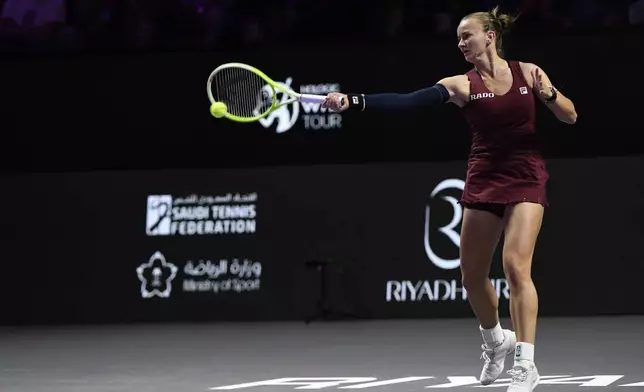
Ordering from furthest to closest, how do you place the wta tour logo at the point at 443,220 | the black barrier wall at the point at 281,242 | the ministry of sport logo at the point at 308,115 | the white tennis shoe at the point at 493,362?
the ministry of sport logo at the point at 308,115 → the wta tour logo at the point at 443,220 → the black barrier wall at the point at 281,242 → the white tennis shoe at the point at 493,362

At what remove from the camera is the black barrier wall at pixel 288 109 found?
11.7 meters

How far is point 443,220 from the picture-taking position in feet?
39.3

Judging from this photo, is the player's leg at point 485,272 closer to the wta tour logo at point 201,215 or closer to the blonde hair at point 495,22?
the blonde hair at point 495,22

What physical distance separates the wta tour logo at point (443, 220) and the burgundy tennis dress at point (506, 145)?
20.3ft

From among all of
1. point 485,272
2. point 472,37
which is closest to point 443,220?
point 485,272

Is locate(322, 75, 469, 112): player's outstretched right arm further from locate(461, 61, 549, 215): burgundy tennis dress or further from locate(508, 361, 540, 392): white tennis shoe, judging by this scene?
locate(508, 361, 540, 392): white tennis shoe

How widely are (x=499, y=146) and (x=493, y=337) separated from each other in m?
0.96

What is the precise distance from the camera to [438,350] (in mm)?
8586

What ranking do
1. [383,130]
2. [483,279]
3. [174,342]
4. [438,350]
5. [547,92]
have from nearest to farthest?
[547,92] → [483,279] → [438,350] → [174,342] → [383,130]

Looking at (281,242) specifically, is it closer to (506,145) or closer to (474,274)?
(474,274)

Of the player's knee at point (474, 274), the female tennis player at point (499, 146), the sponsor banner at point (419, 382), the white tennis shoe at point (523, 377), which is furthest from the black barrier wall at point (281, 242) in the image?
the white tennis shoe at point (523, 377)

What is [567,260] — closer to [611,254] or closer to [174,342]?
[611,254]

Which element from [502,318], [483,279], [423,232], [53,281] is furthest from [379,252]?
[483,279]

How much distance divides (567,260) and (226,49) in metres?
3.89
